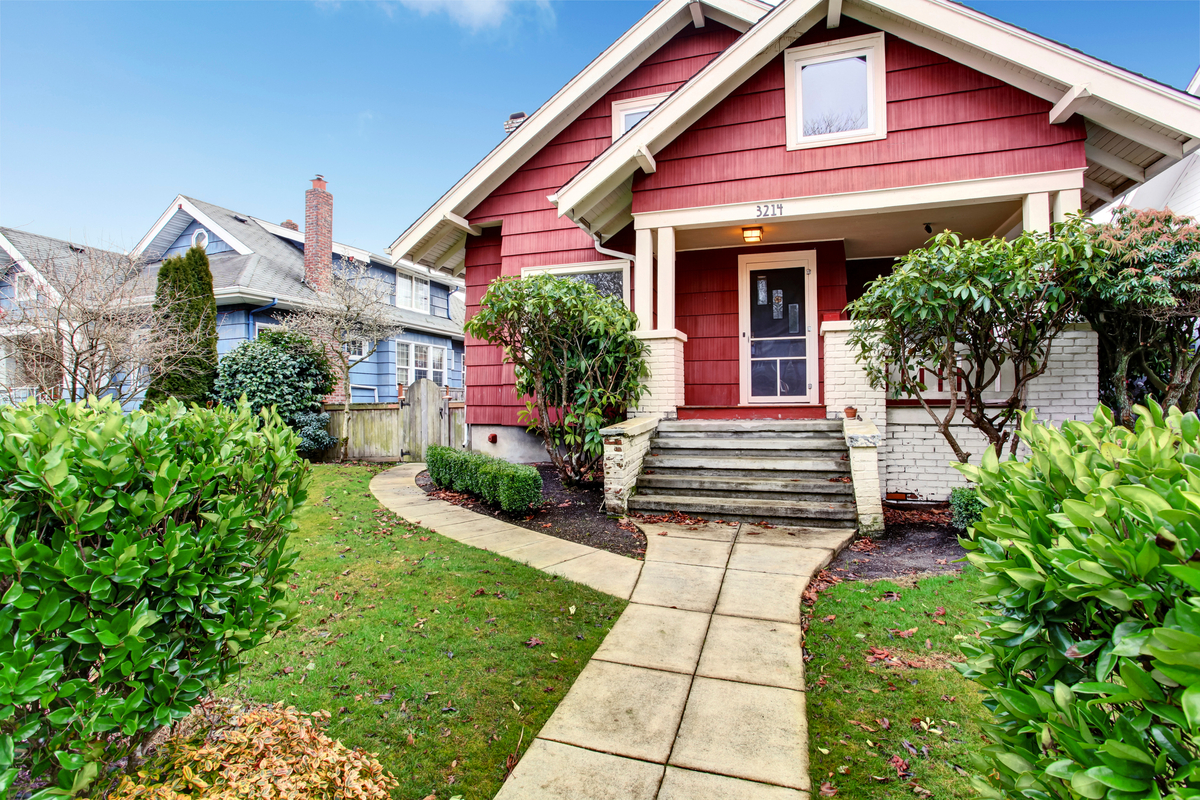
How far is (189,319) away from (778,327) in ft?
36.1

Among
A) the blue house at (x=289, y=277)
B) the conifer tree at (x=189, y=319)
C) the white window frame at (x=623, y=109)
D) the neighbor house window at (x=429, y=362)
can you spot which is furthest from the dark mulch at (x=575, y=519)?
the neighbor house window at (x=429, y=362)

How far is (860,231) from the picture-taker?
8.34m

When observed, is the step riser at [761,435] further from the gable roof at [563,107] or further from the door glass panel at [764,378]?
the gable roof at [563,107]

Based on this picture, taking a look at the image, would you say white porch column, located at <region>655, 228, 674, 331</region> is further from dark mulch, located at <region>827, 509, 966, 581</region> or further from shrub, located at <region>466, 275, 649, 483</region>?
dark mulch, located at <region>827, 509, 966, 581</region>

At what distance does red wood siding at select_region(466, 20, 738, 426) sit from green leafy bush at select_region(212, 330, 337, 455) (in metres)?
3.36

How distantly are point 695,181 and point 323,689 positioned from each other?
7.17 meters

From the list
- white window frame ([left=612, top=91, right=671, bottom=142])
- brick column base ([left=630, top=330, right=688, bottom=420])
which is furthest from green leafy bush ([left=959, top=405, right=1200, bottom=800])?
white window frame ([left=612, top=91, right=671, bottom=142])

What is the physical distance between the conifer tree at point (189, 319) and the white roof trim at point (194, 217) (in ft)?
15.0

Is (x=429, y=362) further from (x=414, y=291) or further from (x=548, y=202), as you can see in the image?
(x=548, y=202)

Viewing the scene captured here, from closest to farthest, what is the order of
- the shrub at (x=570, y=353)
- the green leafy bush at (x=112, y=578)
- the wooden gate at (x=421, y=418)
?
the green leafy bush at (x=112, y=578) → the shrub at (x=570, y=353) → the wooden gate at (x=421, y=418)

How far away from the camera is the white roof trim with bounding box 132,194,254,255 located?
49.5 feet

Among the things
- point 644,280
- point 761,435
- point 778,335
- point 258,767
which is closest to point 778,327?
point 778,335

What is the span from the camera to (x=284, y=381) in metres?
10.5

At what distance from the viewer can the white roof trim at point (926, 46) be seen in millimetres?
5789
